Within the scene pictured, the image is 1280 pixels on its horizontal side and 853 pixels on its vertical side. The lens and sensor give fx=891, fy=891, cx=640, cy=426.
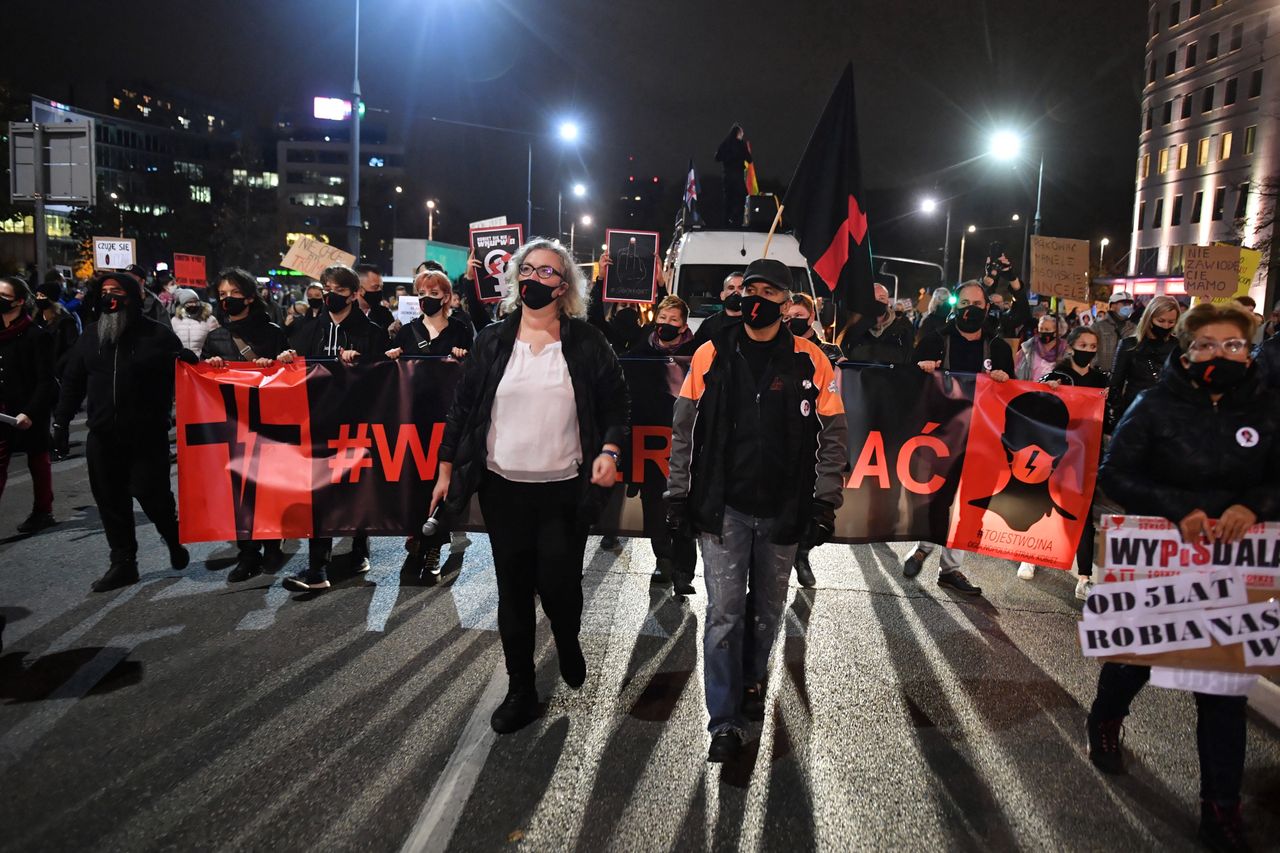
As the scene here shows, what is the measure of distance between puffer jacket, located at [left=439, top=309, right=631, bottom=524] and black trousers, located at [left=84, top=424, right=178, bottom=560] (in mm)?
2893

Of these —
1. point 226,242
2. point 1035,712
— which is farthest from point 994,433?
point 226,242

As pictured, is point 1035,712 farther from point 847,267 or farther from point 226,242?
point 226,242

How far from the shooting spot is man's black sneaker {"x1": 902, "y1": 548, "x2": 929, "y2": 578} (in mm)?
6445

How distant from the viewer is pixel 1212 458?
10.8ft

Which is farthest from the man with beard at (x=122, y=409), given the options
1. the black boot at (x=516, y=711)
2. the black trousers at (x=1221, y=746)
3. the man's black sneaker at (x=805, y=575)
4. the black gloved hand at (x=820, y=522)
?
the black trousers at (x=1221, y=746)

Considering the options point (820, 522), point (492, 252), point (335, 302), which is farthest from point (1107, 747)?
point (492, 252)

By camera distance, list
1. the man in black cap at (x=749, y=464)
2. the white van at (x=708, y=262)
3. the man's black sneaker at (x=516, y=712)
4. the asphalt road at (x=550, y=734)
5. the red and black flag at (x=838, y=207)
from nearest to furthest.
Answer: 1. the asphalt road at (x=550, y=734)
2. the man in black cap at (x=749, y=464)
3. the man's black sneaker at (x=516, y=712)
4. the red and black flag at (x=838, y=207)
5. the white van at (x=708, y=262)

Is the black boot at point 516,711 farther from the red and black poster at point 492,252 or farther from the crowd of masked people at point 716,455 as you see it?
the red and black poster at point 492,252

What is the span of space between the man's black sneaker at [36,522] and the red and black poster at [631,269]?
6.56 meters

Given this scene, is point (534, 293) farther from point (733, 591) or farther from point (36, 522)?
point (36, 522)

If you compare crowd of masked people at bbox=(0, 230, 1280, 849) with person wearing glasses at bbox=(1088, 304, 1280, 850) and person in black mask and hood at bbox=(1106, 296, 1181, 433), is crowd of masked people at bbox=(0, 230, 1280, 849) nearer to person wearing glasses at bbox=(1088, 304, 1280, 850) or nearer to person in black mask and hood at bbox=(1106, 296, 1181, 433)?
person wearing glasses at bbox=(1088, 304, 1280, 850)

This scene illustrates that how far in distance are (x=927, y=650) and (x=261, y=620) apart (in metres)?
3.84

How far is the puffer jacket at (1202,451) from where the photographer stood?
327 cm

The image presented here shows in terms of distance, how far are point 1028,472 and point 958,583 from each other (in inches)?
37.6
